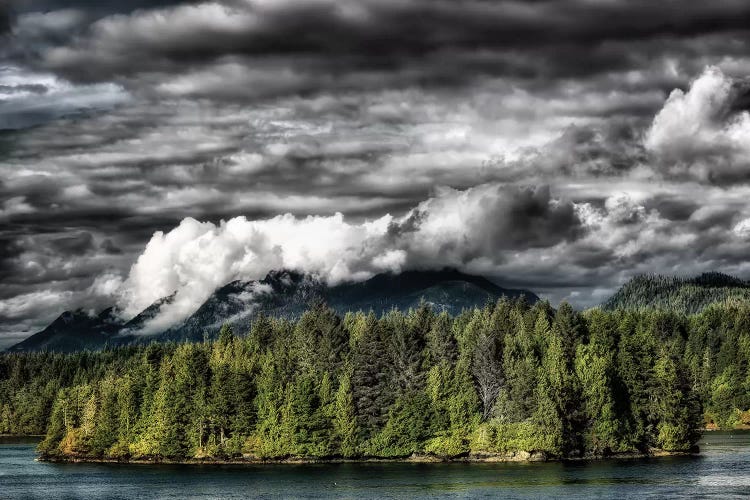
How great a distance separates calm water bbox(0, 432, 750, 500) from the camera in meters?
137

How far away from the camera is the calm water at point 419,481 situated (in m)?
137

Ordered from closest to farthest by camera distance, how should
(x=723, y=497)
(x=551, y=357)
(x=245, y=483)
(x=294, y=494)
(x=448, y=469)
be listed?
1. (x=723, y=497)
2. (x=294, y=494)
3. (x=245, y=483)
4. (x=448, y=469)
5. (x=551, y=357)

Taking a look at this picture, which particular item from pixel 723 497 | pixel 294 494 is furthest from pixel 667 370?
pixel 294 494

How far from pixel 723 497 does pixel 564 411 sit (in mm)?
61500

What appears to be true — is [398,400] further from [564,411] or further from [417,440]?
[564,411]

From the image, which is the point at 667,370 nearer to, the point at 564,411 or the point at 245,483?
the point at 564,411

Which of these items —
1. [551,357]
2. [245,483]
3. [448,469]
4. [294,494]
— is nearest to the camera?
[294,494]

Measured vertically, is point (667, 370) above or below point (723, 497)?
above

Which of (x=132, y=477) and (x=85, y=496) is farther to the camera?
(x=132, y=477)

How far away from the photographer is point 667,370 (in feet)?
640

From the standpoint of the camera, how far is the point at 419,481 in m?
158

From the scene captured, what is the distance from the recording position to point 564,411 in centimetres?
18338

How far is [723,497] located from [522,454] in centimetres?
6590

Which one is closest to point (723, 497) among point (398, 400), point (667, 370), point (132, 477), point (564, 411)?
point (564, 411)
